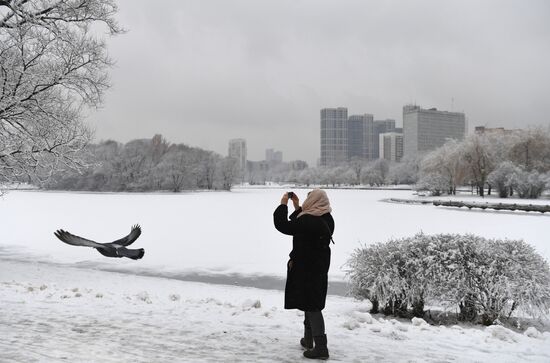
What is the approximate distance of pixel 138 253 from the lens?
7.05 metres

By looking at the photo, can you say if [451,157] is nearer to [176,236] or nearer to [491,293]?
[176,236]

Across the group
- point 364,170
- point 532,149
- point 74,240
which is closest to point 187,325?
point 74,240

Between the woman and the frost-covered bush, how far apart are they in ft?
10.8

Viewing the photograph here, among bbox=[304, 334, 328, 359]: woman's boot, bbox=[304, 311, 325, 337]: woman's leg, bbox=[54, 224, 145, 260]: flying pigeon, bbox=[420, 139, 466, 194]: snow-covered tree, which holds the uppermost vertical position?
bbox=[420, 139, 466, 194]: snow-covered tree

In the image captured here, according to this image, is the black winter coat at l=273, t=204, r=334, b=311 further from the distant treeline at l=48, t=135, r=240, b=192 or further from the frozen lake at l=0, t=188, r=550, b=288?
the distant treeline at l=48, t=135, r=240, b=192

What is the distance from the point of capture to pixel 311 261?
5262mm

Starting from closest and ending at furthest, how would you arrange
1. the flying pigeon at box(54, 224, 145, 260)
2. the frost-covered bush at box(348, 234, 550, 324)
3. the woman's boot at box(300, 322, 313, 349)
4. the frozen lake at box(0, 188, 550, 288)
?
the woman's boot at box(300, 322, 313, 349), the flying pigeon at box(54, 224, 145, 260), the frost-covered bush at box(348, 234, 550, 324), the frozen lake at box(0, 188, 550, 288)

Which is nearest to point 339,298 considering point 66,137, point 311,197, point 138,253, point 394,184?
point 138,253

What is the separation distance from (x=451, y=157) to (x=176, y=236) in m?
62.0

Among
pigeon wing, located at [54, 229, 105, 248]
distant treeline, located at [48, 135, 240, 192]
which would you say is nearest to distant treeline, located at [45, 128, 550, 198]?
distant treeline, located at [48, 135, 240, 192]

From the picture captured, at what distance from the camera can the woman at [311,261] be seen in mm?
5219

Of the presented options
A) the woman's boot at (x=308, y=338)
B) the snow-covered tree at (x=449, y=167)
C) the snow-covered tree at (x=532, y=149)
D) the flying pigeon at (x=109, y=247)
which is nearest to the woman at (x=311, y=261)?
the woman's boot at (x=308, y=338)

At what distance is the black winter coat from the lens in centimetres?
521

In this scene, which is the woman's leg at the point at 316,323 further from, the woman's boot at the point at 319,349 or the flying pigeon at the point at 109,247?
the flying pigeon at the point at 109,247
